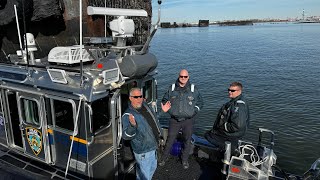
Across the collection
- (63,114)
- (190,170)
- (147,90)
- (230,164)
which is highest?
(147,90)

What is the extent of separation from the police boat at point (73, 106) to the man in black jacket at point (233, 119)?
1.58 meters

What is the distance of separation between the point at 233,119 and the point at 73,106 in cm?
268

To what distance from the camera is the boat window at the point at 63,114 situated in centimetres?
431

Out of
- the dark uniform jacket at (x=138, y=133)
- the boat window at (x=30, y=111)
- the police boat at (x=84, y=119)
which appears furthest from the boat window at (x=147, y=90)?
the boat window at (x=30, y=111)

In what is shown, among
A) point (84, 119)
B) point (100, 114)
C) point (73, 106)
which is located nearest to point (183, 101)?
point (100, 114)

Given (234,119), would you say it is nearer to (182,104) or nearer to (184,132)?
(182,104)

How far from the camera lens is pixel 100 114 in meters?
4.32

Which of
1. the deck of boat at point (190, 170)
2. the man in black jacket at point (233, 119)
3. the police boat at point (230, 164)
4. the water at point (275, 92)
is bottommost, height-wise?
the water at point (275, 92)

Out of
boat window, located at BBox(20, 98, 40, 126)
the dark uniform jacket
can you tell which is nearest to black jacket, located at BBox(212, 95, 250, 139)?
the dark uniform jacket

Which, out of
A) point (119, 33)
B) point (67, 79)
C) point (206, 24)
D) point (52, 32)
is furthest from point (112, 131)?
point (206, 24)

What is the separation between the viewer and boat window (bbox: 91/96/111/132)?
13.7 ft

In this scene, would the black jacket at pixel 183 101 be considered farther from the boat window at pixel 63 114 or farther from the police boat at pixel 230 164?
the boat window at pixel 63 114

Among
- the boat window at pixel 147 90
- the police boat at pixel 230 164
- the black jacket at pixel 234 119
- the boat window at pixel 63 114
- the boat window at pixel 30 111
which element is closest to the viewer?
the police boat at pixel 230 164

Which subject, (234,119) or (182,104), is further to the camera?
(182,104)
